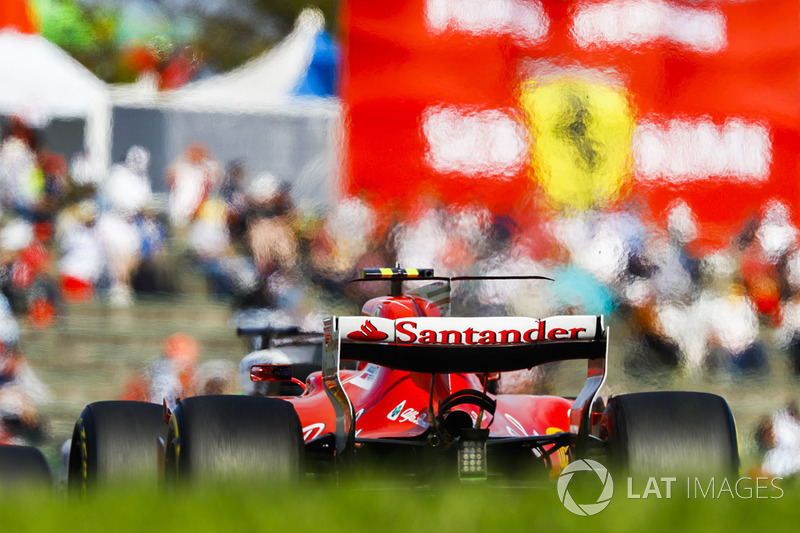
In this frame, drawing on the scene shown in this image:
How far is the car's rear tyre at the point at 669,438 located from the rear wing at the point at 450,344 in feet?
0.82

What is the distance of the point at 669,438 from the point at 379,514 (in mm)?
1683

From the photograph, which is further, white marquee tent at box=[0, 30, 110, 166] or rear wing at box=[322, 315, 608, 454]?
white marquee tent at box=[0, 30, 110, 166]

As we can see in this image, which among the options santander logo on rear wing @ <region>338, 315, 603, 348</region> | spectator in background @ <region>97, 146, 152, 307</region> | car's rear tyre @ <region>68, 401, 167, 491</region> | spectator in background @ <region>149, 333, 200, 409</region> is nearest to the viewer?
santander logo on rear wing @ <region>338, 315, 603, 348</region>

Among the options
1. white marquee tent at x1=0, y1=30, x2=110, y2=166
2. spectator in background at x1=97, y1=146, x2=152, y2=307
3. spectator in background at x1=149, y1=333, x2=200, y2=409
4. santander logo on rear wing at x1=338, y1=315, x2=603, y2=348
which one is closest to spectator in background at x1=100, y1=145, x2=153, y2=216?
spectator in background at x1=97, y1=146, x2=152, y2=307

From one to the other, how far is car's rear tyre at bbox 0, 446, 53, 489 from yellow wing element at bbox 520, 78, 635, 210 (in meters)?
6.05

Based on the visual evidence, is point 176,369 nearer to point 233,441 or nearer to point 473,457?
point 473,457

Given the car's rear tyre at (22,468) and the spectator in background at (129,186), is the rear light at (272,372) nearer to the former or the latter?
the car's rear tyre at (22,468)

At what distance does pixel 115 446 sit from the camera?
4.48 meters

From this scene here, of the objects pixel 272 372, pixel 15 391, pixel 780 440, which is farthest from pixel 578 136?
pixel 272 372

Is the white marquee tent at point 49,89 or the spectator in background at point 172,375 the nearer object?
the spectator in background at point 172,375

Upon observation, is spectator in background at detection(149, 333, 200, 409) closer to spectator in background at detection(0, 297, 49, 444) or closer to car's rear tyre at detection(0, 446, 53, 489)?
spectator in background at detection(0, 297, 49, 444)

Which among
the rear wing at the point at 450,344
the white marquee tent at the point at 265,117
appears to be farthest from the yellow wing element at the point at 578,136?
the rear wing at the point at 450,344

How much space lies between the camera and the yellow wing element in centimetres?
1021

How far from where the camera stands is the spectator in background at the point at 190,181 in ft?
33.1
